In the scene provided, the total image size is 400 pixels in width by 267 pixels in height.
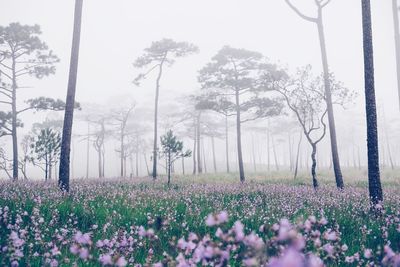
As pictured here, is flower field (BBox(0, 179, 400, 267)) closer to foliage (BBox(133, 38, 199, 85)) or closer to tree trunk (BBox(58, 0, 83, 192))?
tree trunk (BBox(58, 0, 83, 192))

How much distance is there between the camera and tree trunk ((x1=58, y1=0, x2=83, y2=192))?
1227cm

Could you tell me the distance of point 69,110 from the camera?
12.7m

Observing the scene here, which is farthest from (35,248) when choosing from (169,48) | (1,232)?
(169,48)

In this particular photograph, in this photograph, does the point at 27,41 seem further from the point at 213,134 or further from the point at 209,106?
the point at 213,134

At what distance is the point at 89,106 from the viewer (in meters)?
48.5

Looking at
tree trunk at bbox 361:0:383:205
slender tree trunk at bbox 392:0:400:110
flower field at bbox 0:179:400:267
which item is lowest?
flower field at bbox 0:179:400:267

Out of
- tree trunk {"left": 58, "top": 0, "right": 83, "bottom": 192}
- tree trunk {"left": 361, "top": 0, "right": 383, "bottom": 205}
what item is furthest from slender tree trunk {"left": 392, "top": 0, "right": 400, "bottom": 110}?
tree trunk {"left": 58, "top": 0, "right": 83, "bottom": 192}

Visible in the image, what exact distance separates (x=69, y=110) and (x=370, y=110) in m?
10.4

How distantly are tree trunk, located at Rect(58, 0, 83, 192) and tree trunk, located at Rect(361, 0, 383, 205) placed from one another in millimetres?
9951

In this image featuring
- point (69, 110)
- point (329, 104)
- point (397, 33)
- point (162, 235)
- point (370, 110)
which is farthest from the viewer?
point (397, 33)

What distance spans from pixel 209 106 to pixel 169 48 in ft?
20.3

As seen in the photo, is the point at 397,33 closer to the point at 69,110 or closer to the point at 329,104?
the point at 329,104

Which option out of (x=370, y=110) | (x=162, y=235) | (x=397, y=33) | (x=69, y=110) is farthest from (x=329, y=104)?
(x=162, y=235)

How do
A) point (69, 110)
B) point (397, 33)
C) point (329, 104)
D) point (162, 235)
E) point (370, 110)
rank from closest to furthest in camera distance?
point (162, 235) < point (370, 110) < point (69, 110) < point (329, 104) < point (397, 33)
